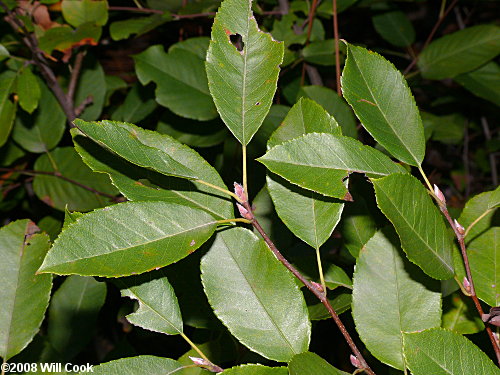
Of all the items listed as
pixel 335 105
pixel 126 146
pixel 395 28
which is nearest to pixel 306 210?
pixel 126 146

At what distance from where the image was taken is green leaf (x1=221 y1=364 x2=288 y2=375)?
1.61 ft

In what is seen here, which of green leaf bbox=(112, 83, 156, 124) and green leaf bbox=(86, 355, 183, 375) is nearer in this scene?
green leaf bbox=(86, 355, 183, 375)

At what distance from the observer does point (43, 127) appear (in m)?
1.52

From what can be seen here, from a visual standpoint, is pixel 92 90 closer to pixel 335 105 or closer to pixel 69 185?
pixel 69 185

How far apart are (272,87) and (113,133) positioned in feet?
0.60

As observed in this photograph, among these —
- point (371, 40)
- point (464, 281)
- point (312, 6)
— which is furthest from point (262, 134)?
point (371, 40)

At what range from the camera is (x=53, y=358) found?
855 mm

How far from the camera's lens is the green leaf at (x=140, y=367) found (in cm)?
53

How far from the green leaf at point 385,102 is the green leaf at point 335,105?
549mm

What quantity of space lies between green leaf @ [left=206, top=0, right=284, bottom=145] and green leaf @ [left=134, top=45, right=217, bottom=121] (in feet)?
2.45

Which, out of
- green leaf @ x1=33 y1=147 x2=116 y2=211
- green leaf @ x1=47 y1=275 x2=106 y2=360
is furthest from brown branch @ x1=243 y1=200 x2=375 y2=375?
green leaf @ x1=33 y1=147 x2=116 y2=211

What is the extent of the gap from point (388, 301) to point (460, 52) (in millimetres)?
1277

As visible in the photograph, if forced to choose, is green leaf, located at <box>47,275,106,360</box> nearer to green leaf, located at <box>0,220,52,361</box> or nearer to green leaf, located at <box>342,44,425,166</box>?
green leaf, located at <box>0,220,52,361</box>

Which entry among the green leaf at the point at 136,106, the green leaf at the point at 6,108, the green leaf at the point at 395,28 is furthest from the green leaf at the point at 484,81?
the green leaf at the point at 6,108
